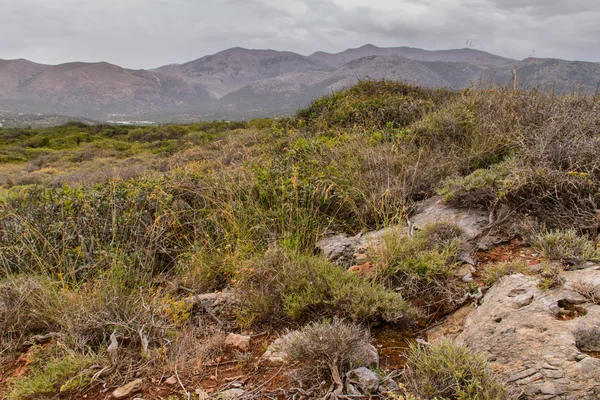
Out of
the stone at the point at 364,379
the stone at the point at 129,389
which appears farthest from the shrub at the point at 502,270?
the stone at the point at 129,389

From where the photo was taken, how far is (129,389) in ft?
6.83

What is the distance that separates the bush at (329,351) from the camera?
1.97 meters

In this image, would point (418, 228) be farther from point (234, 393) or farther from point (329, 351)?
point (234, 393)

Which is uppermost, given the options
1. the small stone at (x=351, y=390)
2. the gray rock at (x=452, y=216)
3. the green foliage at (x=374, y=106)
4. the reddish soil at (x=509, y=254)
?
the green foliage at (x=374, y=106)

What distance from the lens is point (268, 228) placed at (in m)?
3.74

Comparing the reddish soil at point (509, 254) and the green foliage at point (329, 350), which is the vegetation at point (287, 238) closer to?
the green foliage at point (329, 350)

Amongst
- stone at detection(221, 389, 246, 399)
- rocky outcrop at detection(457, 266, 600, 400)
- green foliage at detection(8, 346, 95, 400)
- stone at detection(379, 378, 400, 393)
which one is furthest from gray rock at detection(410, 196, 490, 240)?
green foliage at detection(8, 346, 95, 400)

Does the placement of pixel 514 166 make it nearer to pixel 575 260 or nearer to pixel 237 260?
pixel 575 260

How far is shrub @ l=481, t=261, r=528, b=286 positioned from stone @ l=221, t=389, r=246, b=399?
1848mm

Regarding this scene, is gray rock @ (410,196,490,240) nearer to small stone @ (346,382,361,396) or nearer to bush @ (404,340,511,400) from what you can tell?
bush @ (404,340,511,400)

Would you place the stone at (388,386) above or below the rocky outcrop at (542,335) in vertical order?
below

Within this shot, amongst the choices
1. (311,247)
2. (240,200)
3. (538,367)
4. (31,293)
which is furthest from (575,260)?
(31,293)

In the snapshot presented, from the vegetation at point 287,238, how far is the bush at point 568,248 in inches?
0.4

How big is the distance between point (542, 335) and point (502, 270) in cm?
69
